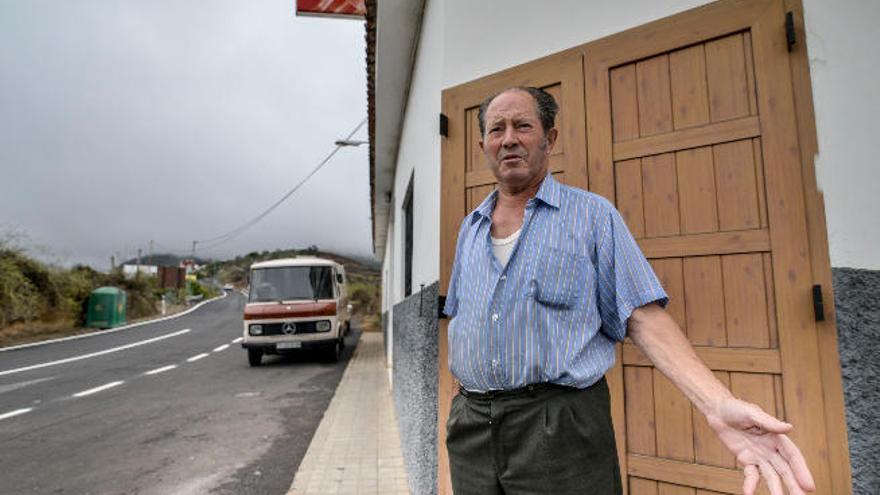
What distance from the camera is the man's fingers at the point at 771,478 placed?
861mm

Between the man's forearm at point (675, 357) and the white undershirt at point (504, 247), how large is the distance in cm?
41

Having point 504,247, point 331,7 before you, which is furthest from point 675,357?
point 331,7

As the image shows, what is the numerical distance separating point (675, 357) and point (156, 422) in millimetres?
6608

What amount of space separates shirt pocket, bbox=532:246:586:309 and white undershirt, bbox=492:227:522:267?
14 cm

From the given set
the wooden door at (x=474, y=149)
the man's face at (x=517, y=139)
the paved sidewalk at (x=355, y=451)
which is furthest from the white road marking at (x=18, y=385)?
the man's face at (x=517, y=139)

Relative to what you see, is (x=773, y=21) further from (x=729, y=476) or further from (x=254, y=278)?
(x=254, y=278)

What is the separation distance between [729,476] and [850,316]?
0.75 metres

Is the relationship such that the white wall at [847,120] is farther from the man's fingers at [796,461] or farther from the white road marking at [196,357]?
the white road marking at [196,357]

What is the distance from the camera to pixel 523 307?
1.34 meters

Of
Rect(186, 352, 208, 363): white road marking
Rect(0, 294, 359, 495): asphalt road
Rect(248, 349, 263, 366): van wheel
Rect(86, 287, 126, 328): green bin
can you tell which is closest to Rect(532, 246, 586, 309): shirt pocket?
Rect(0, 294, 359, 495): asphalt road

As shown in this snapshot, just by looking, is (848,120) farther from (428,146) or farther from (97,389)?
A: (97,389)

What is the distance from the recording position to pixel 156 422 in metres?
5.89

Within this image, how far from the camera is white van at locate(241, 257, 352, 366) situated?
10.6m

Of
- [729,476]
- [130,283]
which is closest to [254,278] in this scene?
[729,476]
